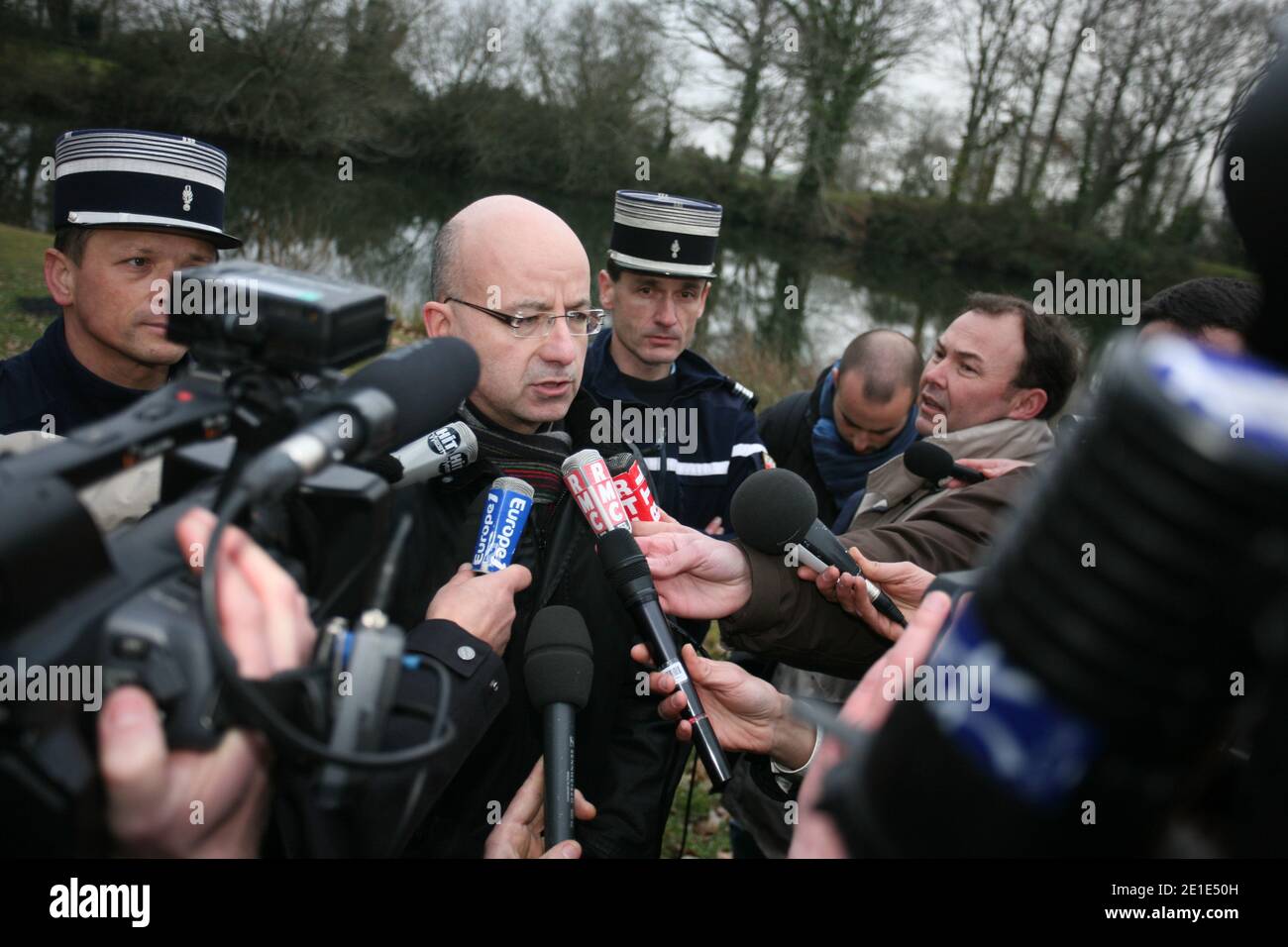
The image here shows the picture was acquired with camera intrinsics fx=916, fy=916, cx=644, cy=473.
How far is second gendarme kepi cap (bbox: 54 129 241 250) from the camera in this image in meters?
2.83

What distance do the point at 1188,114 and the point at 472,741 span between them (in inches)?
1077

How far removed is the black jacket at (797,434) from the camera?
182 inches

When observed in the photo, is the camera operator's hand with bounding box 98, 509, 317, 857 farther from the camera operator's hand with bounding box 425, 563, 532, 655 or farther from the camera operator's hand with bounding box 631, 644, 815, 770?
the camera operator's hand with bounding box 631, 644, 815, 770

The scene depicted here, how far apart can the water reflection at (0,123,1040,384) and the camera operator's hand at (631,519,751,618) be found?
387cm

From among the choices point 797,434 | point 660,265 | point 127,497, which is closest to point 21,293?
point 660,265

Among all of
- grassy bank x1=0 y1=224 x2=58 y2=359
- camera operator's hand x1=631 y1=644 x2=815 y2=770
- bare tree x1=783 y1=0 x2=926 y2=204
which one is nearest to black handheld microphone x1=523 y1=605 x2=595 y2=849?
camera operator's hand x1=631 y1=644 x2=815 y2=770

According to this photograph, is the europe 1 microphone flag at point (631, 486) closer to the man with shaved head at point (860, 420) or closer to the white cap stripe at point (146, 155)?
the white cap stripe at point (146, 155)

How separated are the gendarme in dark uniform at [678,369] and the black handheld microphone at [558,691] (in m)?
1.96

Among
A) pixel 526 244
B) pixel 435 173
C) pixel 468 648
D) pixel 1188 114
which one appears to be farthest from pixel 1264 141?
pixel 435 173

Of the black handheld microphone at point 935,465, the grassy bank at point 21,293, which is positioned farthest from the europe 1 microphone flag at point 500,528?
the grassy bank at point 21,293

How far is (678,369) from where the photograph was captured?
14.0ft

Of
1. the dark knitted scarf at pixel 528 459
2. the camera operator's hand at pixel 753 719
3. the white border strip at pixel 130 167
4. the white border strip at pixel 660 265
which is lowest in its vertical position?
the camera operator's hand at pixel 753 719

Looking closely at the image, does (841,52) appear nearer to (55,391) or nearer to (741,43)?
(741,43)

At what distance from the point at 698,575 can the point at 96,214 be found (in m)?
2.15
